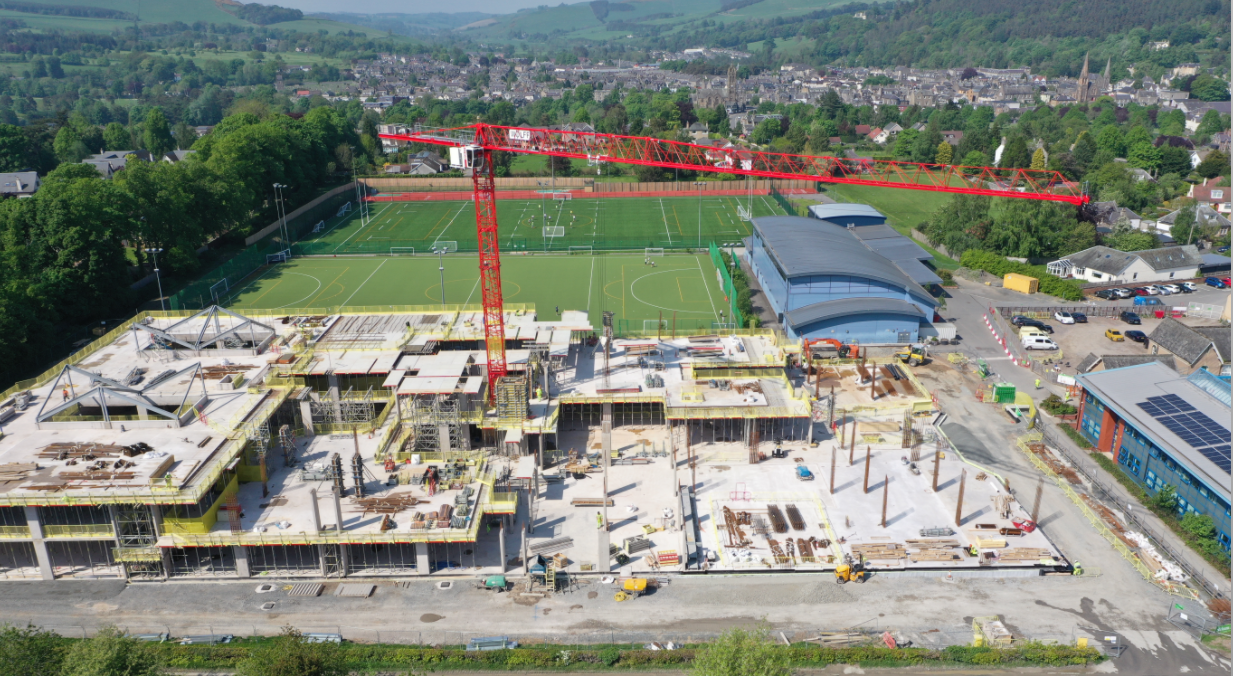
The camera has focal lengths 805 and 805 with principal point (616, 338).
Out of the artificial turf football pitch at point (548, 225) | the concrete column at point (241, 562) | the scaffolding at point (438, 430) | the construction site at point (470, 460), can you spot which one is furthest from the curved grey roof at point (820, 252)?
the concrete column at point (241, 562)

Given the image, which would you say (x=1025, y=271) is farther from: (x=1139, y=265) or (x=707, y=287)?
(x=707, y=287)

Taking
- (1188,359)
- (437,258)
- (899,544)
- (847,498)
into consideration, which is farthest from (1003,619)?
(437,258)

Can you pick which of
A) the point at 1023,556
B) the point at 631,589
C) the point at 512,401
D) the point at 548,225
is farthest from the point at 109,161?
the point at 1023,556

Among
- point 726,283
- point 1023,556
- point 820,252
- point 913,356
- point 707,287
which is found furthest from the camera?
point 707,287

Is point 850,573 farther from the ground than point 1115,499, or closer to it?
closer to it

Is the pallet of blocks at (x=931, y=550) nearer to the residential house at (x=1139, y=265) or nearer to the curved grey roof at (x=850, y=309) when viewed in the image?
the curved grey roof at (x=850, y=309)

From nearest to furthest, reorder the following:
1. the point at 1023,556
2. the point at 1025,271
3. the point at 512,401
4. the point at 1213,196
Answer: the point at 1023,556 < the point at 512,401 < the point at 1025,271 < the point at 1213,196

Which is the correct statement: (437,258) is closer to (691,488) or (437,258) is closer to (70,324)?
(70,324)
